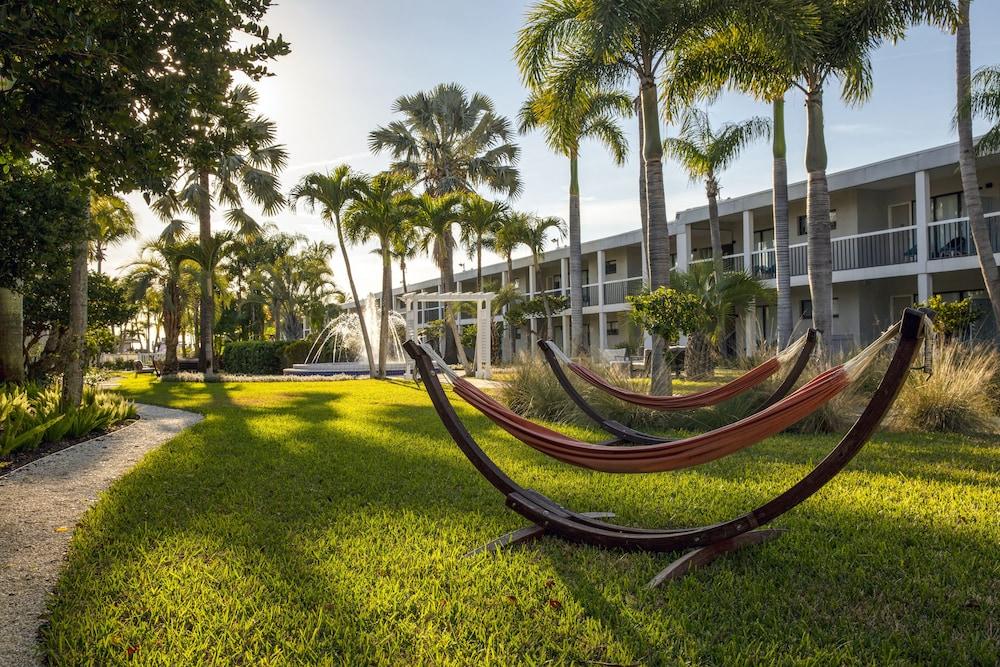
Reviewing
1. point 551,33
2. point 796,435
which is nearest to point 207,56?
point 796,435

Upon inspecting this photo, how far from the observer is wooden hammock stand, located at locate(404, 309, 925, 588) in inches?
107

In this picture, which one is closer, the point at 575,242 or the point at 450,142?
the point at 575,242

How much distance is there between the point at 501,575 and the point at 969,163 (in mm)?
12207

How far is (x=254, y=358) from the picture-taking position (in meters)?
24.2

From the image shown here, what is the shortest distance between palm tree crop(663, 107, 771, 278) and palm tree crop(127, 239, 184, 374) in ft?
50.1

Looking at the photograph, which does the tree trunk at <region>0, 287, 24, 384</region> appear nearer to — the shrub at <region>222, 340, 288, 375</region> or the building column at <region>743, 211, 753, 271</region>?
the shrub at <region>222, 340, 288, 375</region>

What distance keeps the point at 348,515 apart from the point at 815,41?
1027 cm

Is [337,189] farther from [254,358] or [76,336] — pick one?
[76,336]

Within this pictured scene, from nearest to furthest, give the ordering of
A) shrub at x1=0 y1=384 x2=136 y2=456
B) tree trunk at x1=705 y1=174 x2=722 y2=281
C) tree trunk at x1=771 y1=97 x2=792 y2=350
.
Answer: shrub at x1=0 y1=384 x2=136 y2=456, tree trunk at x1=771 y1=97 x2=792 y2=350, tree trunk at x1=705 y1=174 x2=722 y2=281

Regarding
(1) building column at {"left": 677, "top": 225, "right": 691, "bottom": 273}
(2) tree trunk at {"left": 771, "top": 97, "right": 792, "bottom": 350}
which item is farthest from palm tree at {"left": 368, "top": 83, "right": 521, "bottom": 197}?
(2) tree trunk at {"left": 771, "top": 97, "right": 792, "bottom": 350}

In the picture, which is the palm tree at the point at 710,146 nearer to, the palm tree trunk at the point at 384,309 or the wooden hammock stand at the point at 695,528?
the palm tree trunk at the point at 384,309

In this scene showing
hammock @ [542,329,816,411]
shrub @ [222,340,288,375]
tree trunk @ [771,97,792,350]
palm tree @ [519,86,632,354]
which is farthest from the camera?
shrub @ [222,340,288,375]

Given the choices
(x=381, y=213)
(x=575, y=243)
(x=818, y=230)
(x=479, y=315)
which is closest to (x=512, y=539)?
(x=818, y=230)

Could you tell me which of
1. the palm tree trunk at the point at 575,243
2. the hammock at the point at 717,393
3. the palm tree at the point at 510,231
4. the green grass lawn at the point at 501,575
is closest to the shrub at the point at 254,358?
the palm tree at the point at 510,231
